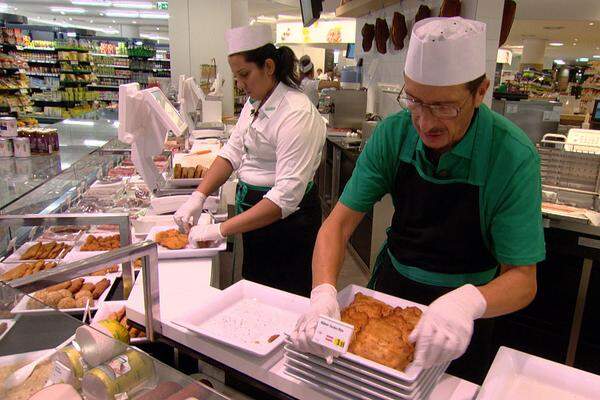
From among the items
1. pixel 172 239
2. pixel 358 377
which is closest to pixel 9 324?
pixel 358 377

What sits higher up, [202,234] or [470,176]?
[470,176]

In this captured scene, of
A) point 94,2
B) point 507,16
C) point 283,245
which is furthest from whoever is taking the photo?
point 94,2

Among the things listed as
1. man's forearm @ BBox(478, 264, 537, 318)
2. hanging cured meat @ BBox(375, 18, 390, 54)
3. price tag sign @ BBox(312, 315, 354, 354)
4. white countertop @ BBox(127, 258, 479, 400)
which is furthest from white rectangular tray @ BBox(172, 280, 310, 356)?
hanging cured meat @ BBox(375, 18, 390, 54)

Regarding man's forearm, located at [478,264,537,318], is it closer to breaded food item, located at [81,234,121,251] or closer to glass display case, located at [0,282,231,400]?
glass display case, located at [0,282,231,400]

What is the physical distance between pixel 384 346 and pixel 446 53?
801 mm

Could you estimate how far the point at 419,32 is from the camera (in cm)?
139

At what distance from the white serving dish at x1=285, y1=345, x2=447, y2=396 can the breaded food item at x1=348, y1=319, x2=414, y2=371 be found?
1.5 inches

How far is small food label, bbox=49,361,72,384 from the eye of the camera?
42.3 inches

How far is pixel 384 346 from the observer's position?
1087mm

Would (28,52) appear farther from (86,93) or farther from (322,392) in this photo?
(322,392)

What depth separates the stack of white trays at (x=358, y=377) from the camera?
3.33 feet

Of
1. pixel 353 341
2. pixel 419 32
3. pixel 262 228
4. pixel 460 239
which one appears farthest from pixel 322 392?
pixel 262 228

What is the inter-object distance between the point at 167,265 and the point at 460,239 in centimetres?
122

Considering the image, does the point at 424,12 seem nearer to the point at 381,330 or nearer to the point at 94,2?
the point at 381,330
